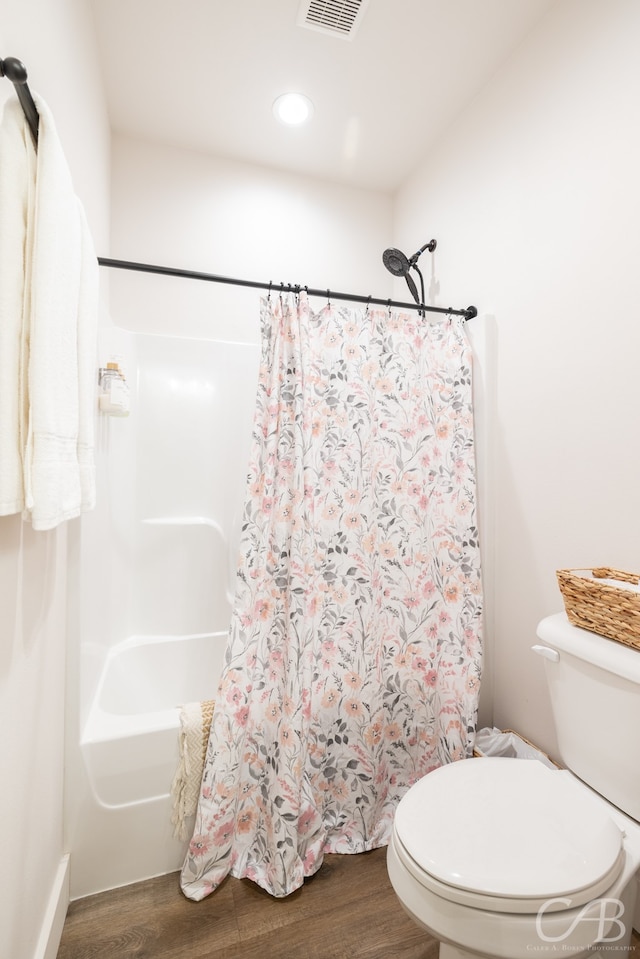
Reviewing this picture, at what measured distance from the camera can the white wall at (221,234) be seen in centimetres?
210

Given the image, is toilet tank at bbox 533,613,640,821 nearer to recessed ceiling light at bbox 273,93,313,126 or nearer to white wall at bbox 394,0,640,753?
white wall at bbox 394,0,640,753

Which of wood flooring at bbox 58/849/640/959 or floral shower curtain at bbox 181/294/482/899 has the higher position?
floral shower curtain at bbox 181/294/482/899

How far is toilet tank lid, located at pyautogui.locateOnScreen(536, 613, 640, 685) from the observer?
1.01m

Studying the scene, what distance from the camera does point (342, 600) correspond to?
1.55 metres

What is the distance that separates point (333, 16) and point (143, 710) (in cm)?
267

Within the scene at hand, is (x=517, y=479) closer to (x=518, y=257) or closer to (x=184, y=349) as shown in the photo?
(x=518, y=257)

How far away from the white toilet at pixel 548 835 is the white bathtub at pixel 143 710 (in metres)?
0.78

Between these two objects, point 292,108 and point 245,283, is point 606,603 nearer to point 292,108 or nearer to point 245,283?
point 245,283

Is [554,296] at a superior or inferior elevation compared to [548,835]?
superior

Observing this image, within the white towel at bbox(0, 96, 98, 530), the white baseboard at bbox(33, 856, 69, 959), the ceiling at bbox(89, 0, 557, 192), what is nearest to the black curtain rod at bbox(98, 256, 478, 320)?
the white towel at bbox(0, 96, 98, 530)

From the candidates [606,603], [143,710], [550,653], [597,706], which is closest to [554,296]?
[606,603]
